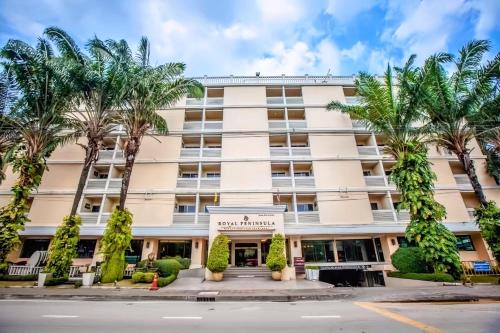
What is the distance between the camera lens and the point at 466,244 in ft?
63.8

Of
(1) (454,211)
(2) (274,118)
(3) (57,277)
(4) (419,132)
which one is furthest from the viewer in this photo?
(2) (274,118)

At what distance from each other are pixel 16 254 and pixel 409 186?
30.2 meters

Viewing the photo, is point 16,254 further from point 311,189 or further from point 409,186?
point 409,186

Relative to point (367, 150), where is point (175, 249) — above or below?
below

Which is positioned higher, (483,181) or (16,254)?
(483,181)

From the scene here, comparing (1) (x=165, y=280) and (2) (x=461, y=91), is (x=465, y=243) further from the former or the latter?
(1) (x=165, y=280)

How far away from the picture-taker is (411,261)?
1450 cm

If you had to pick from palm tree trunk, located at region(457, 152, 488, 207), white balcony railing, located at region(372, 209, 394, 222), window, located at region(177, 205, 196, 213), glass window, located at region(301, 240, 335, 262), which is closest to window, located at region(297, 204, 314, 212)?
glass window, located at region(301, 240, 335, 262)

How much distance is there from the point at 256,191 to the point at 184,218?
645 cm

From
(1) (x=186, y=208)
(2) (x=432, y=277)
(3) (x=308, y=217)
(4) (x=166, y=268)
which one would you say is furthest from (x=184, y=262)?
(2) (x=432, y=277)

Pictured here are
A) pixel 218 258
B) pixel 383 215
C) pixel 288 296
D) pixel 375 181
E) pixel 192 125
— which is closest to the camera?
pixel 288 296

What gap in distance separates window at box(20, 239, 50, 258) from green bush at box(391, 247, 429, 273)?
1067 inches

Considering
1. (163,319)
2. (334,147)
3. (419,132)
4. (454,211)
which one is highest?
(334,147)

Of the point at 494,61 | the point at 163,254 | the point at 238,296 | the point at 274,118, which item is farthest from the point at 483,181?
the point at 163,254
